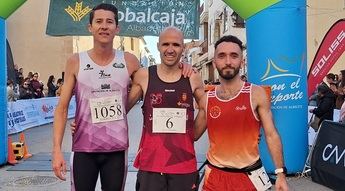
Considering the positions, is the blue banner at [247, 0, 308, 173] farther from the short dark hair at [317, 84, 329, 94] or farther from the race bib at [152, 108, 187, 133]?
the race bib at [152, 108, 187, 133]

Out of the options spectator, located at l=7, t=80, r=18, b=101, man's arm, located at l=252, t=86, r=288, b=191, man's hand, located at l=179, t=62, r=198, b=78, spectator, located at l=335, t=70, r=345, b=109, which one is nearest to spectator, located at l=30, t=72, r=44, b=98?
spectator, located at l=7, t=80, r=18, b=101

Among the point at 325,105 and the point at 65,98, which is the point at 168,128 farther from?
the point at 325,105

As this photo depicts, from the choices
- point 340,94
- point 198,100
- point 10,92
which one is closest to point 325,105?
point 340,94

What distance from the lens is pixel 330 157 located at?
6332mm

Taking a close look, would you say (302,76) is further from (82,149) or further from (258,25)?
(82,149)

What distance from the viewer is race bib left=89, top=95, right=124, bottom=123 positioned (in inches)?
140

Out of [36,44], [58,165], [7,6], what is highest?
[36,44]

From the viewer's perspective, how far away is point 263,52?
6.56 meters

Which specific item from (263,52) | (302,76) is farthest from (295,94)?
(263,52)

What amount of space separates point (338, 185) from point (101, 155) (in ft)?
12.1

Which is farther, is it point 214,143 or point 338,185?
Result: point 338,185

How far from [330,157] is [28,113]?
1135 centimetres

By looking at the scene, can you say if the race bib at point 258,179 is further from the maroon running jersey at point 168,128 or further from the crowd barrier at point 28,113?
the crowd barrier at point 28,113

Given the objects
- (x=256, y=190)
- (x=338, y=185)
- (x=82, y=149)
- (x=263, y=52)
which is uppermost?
(x=263, y=52)
